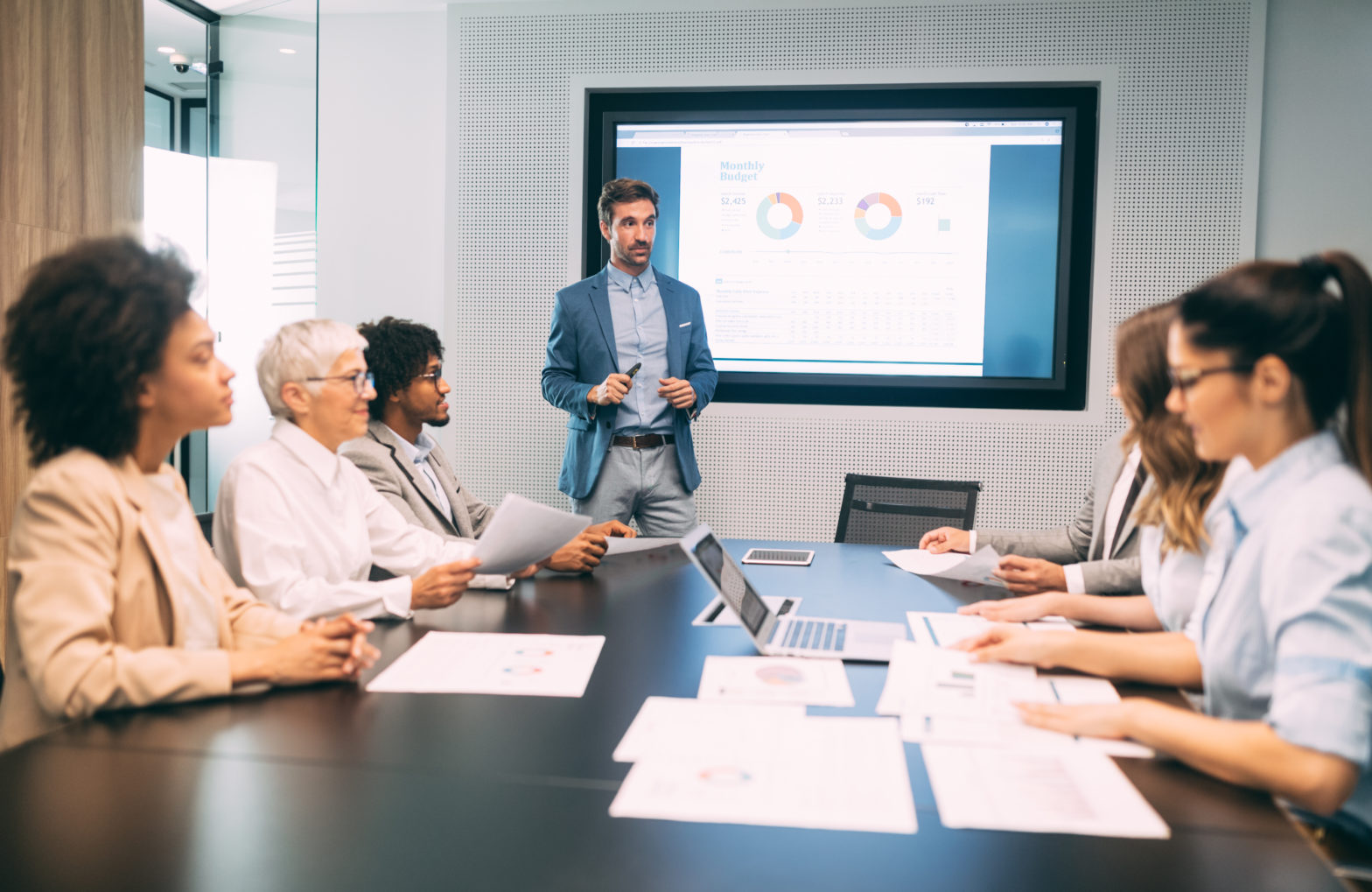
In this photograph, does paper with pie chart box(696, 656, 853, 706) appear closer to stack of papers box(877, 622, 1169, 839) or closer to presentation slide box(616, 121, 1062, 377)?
stack of papers box(877, 622, 1169, 839)

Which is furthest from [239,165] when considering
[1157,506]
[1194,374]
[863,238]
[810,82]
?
[1194,374]

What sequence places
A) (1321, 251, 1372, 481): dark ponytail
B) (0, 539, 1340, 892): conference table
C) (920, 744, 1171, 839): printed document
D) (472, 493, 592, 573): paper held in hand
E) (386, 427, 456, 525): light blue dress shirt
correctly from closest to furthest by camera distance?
1. (0, 539, 1340, 892): conference table
2. (920, 744, 1171, 839): printed document
3. (1321, 251, 1372, 481): dark ponytail
4. (472, 493, 592, 573): paper held in hand
5. (386, 427, 456, 525): light blue dress shirt

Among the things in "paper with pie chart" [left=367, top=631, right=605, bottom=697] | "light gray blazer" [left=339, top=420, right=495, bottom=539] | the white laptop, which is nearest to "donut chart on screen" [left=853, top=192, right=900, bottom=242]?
"light gray blazer" [left=339, top=420, right=495, bottom=539]

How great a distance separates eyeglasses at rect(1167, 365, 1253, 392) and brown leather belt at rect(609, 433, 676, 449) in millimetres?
2623

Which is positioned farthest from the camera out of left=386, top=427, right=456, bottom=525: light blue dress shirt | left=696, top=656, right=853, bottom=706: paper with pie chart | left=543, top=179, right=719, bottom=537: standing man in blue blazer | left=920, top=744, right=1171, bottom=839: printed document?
left=543, top=179, right=719, bottom=537: standing man in blue blazer

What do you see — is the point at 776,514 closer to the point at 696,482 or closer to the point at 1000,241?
the point at 696,482

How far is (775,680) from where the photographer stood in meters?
1.54

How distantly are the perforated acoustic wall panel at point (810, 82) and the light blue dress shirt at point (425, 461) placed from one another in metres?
1.98

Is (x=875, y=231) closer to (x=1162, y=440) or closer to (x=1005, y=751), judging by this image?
(x=1162, y=440)

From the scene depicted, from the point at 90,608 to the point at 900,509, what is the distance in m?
2.55

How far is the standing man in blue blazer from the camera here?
12.5 ft

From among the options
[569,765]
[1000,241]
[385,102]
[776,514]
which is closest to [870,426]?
[776,514]

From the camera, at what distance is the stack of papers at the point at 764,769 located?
3.52 feet

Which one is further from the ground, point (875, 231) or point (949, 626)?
point (875, 231)
